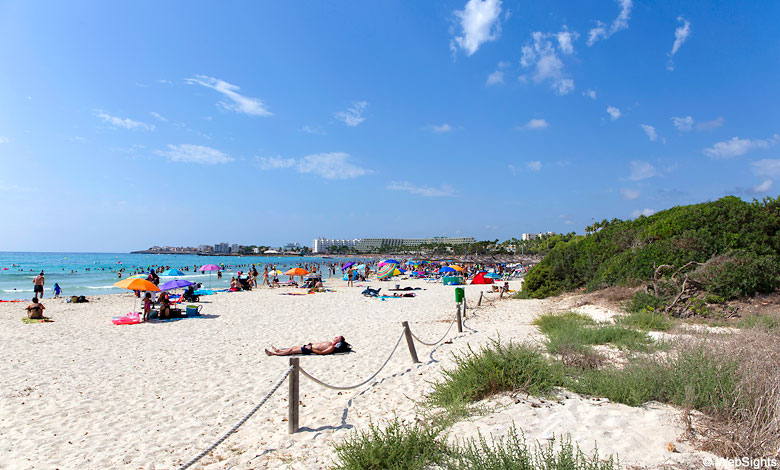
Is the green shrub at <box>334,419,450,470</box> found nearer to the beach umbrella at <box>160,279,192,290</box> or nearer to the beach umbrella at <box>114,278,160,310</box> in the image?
the beach umbrella at <box>114,278,160,310</box>

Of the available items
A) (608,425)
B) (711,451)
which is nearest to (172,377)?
(608,425)

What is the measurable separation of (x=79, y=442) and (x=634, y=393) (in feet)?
20.8

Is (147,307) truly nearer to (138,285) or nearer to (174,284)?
(138,285)

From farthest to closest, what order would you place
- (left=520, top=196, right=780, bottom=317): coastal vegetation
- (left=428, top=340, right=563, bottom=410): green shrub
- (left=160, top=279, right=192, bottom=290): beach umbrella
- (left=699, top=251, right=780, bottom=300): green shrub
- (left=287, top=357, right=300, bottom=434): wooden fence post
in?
(left=160, top=279, right=192, bottom=290): beach umbrella
(left=520, top=196, right=780, bottom=317): coastal vegetation
(left=699, top=251, right=780, bottom=300): green shrub
(left=428, top=340, right=563, bottom=410): green shrub
(left=287, top=357, right=300, bottom=434): wooden fence post

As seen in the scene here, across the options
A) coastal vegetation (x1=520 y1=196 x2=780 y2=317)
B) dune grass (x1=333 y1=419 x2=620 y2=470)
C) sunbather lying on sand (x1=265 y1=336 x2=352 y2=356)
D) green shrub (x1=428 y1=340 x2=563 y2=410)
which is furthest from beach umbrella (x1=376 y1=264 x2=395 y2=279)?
dune grass (x1=333 y1=419 x2=620 y2=470)

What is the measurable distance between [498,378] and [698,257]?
31.3 ft

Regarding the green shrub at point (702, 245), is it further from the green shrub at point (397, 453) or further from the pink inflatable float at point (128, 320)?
the pink inflatable float at point (128, 320)

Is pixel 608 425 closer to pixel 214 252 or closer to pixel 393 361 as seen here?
pixel 393 361

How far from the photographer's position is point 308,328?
1266 centimetres

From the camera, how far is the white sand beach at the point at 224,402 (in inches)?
154

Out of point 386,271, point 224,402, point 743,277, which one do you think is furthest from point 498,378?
point 386,271

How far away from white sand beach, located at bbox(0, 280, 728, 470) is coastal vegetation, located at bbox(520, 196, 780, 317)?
4005 millimetres

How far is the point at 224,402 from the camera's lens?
20.0ft

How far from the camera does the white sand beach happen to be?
3908mm
